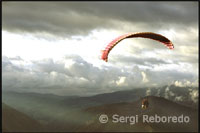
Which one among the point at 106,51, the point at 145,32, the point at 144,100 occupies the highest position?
the point at 145,32

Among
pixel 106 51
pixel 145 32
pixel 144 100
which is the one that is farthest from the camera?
pixel 144 100

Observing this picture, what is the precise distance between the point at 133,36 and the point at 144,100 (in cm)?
1403

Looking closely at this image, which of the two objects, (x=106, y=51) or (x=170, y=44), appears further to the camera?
(x=170, y=44)

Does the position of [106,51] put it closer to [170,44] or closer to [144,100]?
[170,44]

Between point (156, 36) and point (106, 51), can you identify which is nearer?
point (106, 51)

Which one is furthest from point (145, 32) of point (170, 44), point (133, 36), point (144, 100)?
point (144, 100)

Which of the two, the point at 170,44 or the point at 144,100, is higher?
the point at 170,44

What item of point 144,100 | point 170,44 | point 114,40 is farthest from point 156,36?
point 144,100

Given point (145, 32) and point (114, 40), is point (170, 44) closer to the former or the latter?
point (145, 32)

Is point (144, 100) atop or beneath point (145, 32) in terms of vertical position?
beneath

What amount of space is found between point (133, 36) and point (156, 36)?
12.4 feet

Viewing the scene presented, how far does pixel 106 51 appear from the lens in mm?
38656

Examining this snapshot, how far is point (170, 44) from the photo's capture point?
142 ft

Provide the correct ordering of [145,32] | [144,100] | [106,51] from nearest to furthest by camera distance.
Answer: [106,51] < [145,32] < [144,100]
